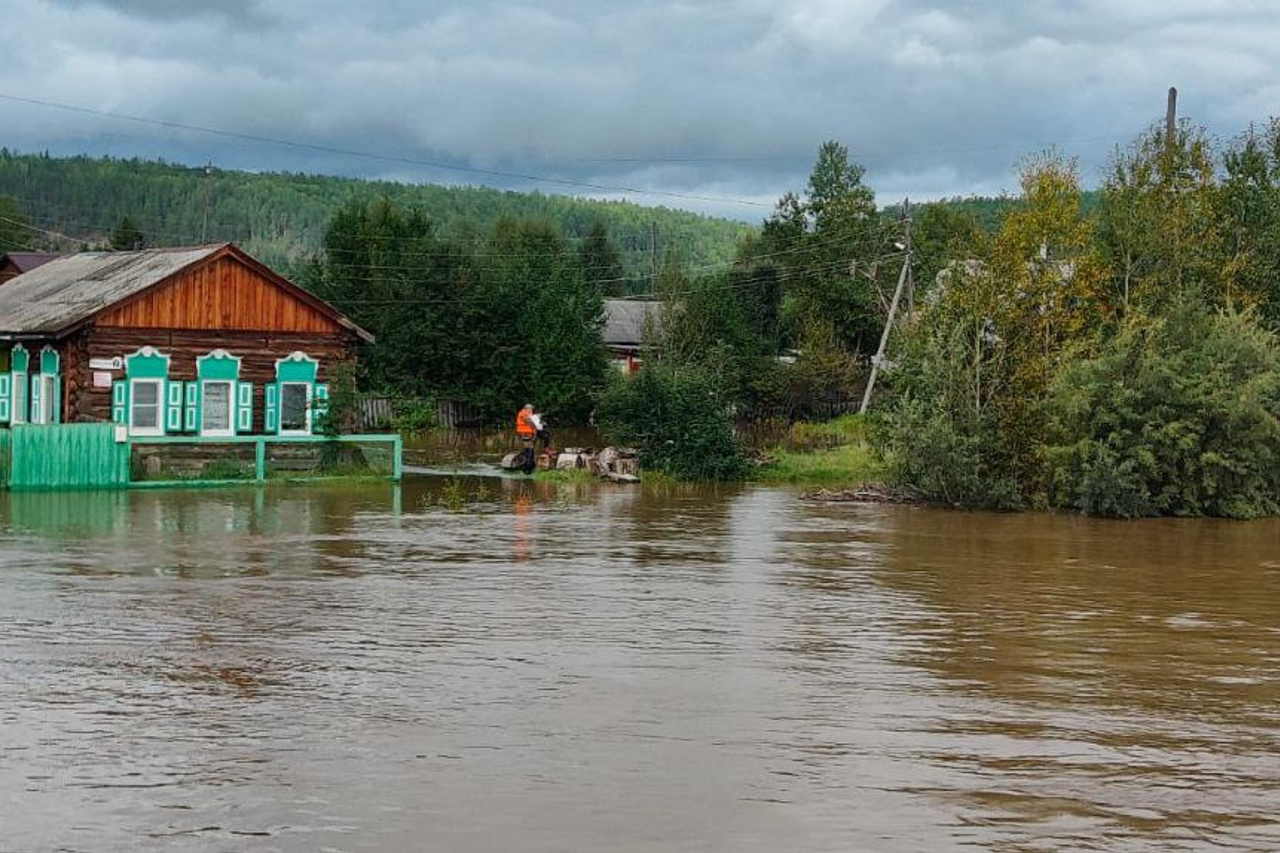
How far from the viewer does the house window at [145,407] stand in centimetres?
3959

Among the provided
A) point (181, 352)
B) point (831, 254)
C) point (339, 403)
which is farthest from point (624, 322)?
point (339, 403)

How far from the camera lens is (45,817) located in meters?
9.40

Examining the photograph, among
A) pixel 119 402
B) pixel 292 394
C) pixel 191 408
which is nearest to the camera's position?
pixel 119 402

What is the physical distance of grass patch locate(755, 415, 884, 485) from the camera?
39.5 metres

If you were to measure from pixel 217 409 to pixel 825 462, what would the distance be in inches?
595

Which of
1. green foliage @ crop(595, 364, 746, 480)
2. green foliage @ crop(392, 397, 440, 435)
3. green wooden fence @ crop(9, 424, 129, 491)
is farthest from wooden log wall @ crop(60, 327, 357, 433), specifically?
green foliage @ crop(392, 397, 440, 435)

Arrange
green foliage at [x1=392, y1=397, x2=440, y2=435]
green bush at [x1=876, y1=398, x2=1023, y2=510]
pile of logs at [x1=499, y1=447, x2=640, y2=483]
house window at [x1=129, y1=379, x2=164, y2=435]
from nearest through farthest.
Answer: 1. green bush at [x1=876, y1=398, x2=1023, y2=510]
2. pile of logs at [x1=499, y1=447, x2=640, y2=483]
3. house window at [x1=129, y1=379, x2=164, y2=435]
4. green foliage at [x1=392, y1=397, x2=440, y2=435]

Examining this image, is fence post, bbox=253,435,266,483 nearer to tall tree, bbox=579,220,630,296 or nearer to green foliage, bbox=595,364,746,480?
green foliage, bbox=595,364,746,480

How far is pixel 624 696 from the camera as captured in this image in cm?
1312

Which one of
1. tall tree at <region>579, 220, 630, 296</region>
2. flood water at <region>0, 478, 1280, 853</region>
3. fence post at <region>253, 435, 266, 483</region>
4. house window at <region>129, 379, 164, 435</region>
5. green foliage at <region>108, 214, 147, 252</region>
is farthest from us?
tall tree at <region>579, 220, 630, 296</region>

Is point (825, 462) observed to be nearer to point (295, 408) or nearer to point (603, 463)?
point (603, 463)

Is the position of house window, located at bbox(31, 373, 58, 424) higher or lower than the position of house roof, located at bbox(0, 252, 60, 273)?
lower

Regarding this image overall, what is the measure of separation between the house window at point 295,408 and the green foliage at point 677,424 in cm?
747

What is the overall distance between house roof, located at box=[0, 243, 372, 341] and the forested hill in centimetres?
10022
